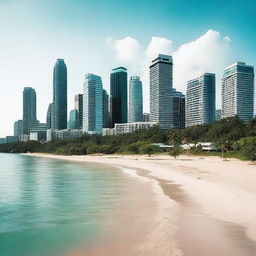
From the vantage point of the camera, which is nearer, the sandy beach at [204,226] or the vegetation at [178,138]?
the sandy beach at [204,226]

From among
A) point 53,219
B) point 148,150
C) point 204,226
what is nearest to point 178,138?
point 148,150

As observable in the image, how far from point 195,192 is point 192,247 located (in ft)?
46.0

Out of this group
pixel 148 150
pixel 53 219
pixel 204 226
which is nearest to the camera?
pixel 204 226

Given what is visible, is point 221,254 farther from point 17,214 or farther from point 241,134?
point 241,134

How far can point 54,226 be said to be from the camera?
16.6 m

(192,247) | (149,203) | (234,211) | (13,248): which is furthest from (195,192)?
(13,248)

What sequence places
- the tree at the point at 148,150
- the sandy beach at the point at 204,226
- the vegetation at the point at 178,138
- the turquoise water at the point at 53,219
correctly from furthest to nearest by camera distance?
the vegetation at the point at 178,138, the tree at the point at 148,150, the turquoise water at the point at 53,219, the sandy beach at the point at 204,226

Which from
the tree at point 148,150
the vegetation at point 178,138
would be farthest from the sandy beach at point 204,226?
the tree at point 148,150

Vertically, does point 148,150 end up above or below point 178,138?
below

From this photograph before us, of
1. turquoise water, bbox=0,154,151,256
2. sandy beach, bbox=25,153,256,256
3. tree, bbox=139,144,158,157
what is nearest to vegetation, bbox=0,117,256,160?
tree, bbox=139,144,158,157

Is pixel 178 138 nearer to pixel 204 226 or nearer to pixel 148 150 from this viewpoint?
pixel 148 150

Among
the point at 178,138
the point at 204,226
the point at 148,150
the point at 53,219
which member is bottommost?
the point at 148,150

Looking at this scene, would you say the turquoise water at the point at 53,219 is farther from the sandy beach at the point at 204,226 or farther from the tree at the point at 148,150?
the tree at the point at 148,150

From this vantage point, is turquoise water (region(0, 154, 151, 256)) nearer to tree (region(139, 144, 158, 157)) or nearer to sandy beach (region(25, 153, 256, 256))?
sandy beach (region(25, 153, 256, 256))
